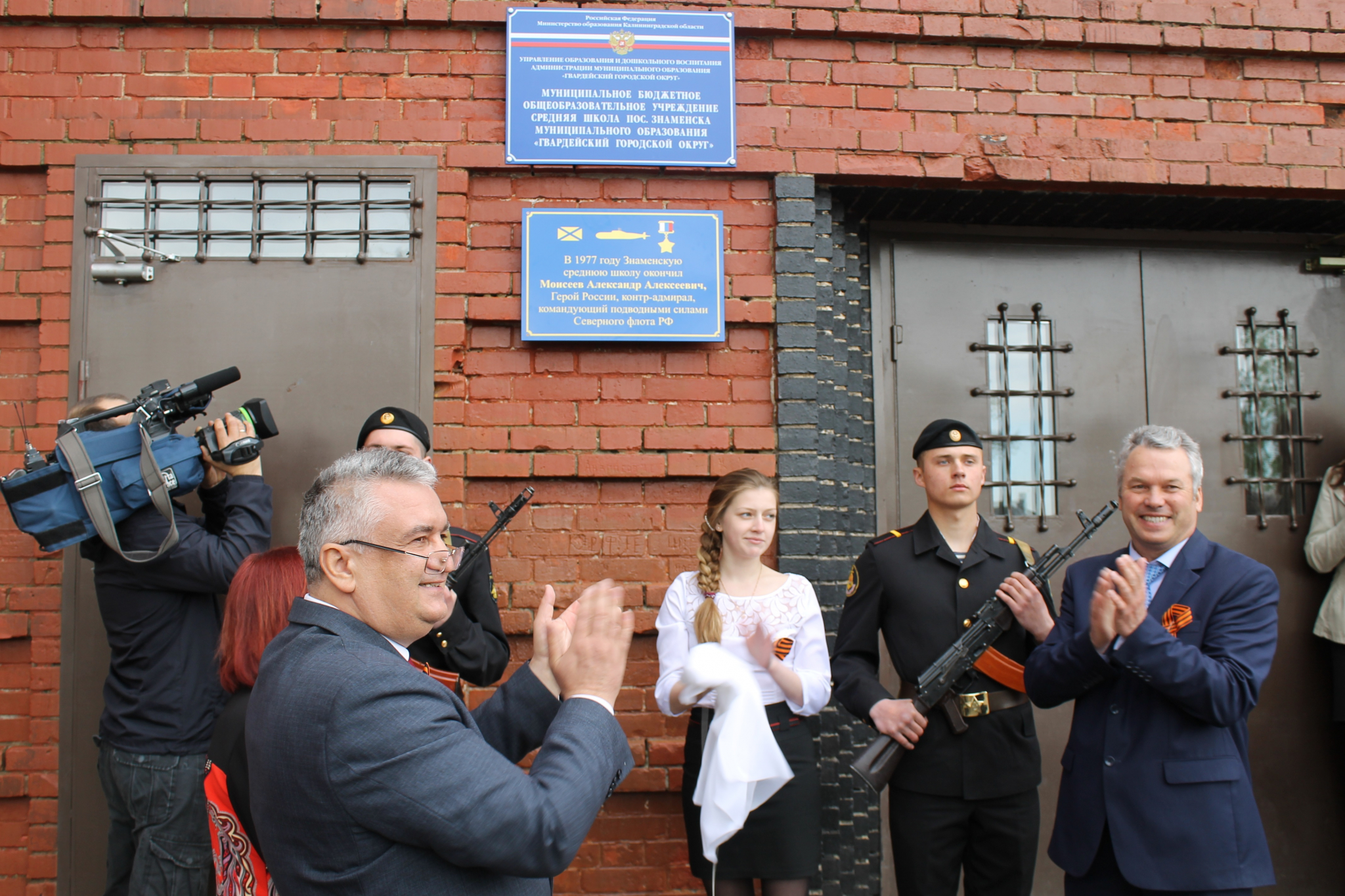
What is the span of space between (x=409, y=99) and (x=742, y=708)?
9.28 ft

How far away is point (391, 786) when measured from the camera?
1.28 metres

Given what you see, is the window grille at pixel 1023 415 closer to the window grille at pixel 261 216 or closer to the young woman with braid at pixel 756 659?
the young woman with braid at pixel 756 659

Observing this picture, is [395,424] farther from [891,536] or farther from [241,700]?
[891,536]

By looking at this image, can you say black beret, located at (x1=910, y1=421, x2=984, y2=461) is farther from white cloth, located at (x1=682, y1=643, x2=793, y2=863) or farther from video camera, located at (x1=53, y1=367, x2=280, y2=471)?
video camera, located at (x1=53, y1=367, x2=280, y2=471)

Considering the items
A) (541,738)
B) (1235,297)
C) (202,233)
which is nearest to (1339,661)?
(1235,297)

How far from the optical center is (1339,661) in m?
3.90

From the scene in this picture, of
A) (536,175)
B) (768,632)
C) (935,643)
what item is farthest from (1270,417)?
(536,175)

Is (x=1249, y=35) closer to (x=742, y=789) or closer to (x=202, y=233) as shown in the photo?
(x=742, y=789)

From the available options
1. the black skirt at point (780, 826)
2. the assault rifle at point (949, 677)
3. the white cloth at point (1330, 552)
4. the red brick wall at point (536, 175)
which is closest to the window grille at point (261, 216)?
the red brick wall at point (536, 175)

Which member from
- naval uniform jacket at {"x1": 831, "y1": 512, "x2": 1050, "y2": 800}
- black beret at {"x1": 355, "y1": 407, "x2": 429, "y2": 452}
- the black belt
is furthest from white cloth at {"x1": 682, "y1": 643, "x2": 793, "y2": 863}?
black beret at {"x1": 355, "y1": 407, "x2": 429, "y2": 452}

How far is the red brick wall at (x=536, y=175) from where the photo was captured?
3402mm

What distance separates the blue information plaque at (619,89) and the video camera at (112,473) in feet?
5.38

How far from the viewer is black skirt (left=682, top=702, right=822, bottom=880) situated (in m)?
2.72

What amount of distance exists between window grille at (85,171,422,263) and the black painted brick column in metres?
1.61
